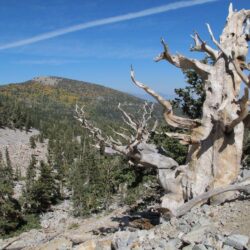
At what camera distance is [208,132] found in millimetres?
15484

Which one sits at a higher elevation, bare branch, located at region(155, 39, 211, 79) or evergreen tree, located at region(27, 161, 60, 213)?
bare branch, located at region(155, 39, 211, 79)

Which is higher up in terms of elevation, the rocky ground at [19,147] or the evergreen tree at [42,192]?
the rocky ground at [19,147]

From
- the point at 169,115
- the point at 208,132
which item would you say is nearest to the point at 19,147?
the point at 169,115

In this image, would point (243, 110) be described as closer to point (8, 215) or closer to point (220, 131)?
point (220, 131)

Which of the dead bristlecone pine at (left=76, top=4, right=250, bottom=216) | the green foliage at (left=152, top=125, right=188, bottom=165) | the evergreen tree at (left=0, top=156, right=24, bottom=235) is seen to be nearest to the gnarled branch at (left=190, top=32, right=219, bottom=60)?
the dead bristlecone pine at (left=76, top=4, right=250, bottom=216)

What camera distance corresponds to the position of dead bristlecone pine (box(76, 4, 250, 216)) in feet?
50.0

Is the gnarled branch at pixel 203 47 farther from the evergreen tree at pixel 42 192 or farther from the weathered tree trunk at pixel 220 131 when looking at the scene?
the evergreen tree at pixel 42 192

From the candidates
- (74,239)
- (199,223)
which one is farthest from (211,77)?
(74,239)

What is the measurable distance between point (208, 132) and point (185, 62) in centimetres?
284

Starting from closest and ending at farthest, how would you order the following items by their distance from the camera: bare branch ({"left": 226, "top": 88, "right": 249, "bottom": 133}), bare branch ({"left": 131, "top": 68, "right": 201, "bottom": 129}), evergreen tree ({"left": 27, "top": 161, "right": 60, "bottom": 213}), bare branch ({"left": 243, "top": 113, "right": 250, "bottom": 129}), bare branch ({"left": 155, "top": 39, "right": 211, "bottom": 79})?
bare branch ({"left": 226, "top": 88, "right": 249, "bottom": 133}) → bare branch ({"left": 131, "top": 68, "right": 201, "bottom": 129}) → bare branch ({"left": 243, "top": 113, "right": 250, "bottom": 129}) → bare branch ({"left": 155, "top": 39, "right": 211, "bottom": 79}) → evergreen tree ({"left": 27, "top": 161, "right": 60, "bottom": 213})

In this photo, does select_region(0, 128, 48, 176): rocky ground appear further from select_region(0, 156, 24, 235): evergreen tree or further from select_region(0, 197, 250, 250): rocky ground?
select_region(0, 197, 250, 250): rocky ground

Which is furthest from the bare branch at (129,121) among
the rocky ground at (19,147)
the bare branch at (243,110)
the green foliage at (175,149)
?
the rocky ground at (19,147)

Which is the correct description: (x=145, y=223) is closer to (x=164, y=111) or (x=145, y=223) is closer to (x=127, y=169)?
(x=164, y=111)

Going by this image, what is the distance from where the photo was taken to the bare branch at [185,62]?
15867mm
